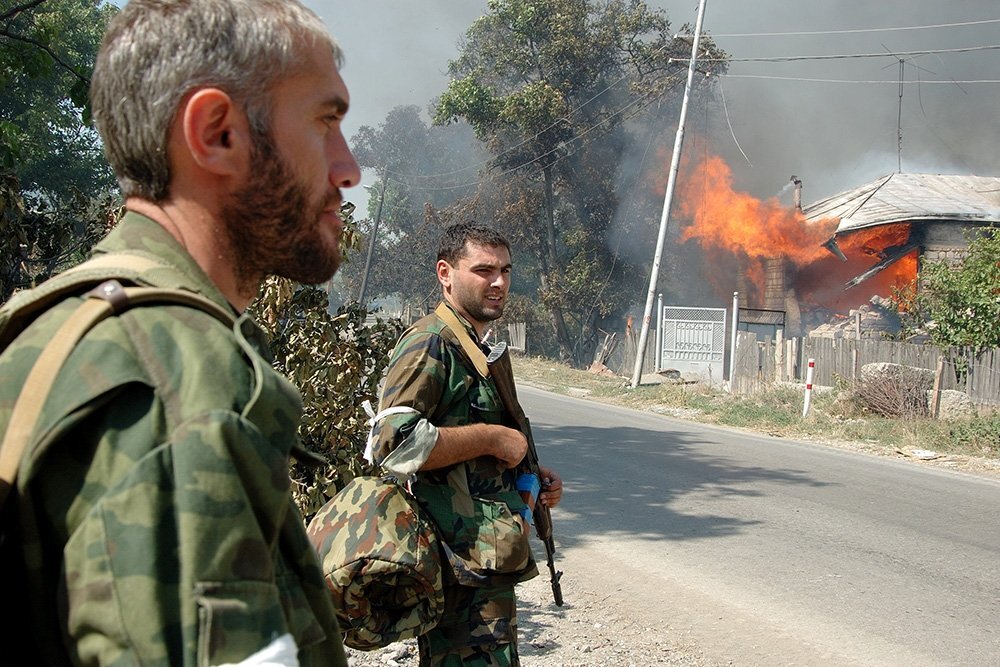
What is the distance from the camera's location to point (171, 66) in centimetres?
105

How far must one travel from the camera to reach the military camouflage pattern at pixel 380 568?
2541mm

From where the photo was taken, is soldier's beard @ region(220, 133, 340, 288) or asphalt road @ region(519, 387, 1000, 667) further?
asphalt road @ region(519, 387, 1000, 667)

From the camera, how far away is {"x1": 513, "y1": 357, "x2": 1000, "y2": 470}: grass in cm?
1159

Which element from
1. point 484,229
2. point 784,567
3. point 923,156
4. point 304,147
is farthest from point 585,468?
point 923,156

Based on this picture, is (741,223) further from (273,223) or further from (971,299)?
(273,223)

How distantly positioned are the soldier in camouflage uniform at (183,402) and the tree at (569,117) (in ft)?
93.6

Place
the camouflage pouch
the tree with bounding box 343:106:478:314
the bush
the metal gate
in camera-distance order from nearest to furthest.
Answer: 1. the camouflage pouch
2. the bush
3. the metal gate
4. the tree with bounding box 343:106:478:314

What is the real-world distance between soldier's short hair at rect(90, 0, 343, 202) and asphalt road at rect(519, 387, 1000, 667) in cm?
403

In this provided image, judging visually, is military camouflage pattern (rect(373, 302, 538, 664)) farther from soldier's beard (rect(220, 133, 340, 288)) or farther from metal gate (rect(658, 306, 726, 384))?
metal gate (rect(658, 306, 726, 384))

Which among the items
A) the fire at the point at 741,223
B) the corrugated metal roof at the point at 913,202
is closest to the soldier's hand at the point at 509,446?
the corrugated metal roof at the point at 913,202

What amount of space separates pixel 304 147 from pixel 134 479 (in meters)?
0.46

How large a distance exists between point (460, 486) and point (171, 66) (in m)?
1.92

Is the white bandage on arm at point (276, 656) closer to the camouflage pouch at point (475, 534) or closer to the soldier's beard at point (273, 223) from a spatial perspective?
the soldier's beard at point (273, 223)

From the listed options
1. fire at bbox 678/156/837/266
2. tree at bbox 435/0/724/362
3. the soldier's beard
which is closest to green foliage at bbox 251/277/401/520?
the soldier's beard
